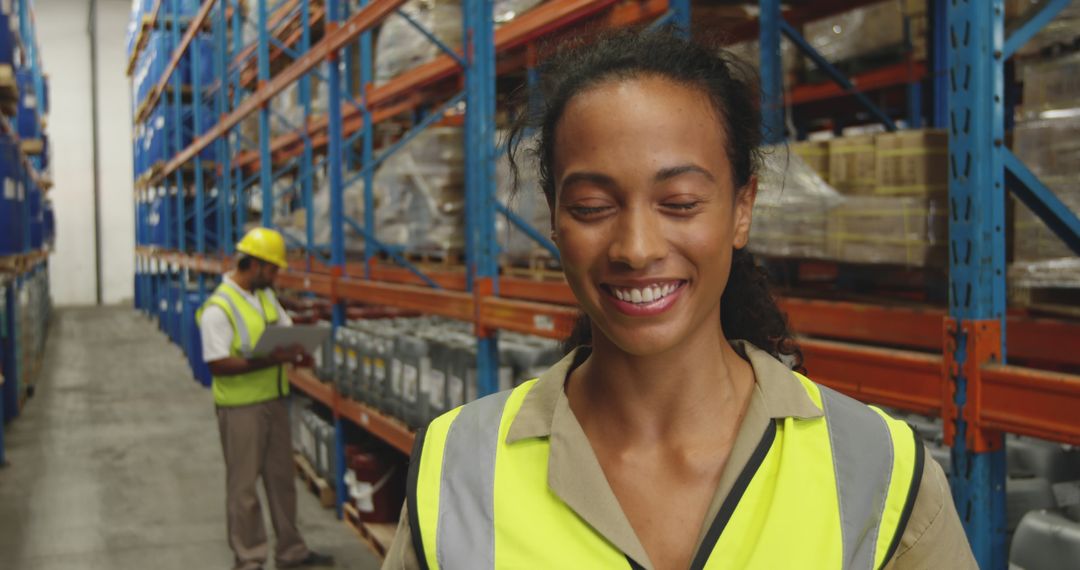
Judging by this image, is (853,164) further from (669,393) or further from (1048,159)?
(669,393)

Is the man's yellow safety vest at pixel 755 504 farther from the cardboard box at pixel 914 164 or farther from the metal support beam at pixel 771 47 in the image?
the metal support beam at pixel 771 47

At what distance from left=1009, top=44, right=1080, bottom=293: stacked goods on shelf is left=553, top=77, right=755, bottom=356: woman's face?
161 cm

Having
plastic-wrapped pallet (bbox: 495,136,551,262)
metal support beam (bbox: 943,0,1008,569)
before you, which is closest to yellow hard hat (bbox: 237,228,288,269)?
plastic-wrapped pallet (bbox: 495,136,551,262)

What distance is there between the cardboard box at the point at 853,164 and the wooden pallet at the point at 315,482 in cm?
494

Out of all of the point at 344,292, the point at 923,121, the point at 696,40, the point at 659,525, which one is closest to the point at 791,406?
the point at 659,525

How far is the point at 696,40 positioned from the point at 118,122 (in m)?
25.3

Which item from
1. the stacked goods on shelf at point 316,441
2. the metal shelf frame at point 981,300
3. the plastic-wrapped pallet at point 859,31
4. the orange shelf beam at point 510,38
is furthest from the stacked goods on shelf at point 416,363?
the metal shelf frame at point 981,300

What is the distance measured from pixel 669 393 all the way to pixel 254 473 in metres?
4.85

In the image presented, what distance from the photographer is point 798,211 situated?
10.2 feet

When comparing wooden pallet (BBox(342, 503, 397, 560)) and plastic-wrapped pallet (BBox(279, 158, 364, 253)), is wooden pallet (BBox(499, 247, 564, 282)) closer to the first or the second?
wooden pallet (BBox(342, 503, 397, 560))

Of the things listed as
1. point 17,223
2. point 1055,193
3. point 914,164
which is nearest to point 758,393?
point 1055,193

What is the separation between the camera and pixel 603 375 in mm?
1282

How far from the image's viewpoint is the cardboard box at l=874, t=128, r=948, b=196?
9.25 feet

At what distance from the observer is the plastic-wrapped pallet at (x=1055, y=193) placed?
2412 millimetres
